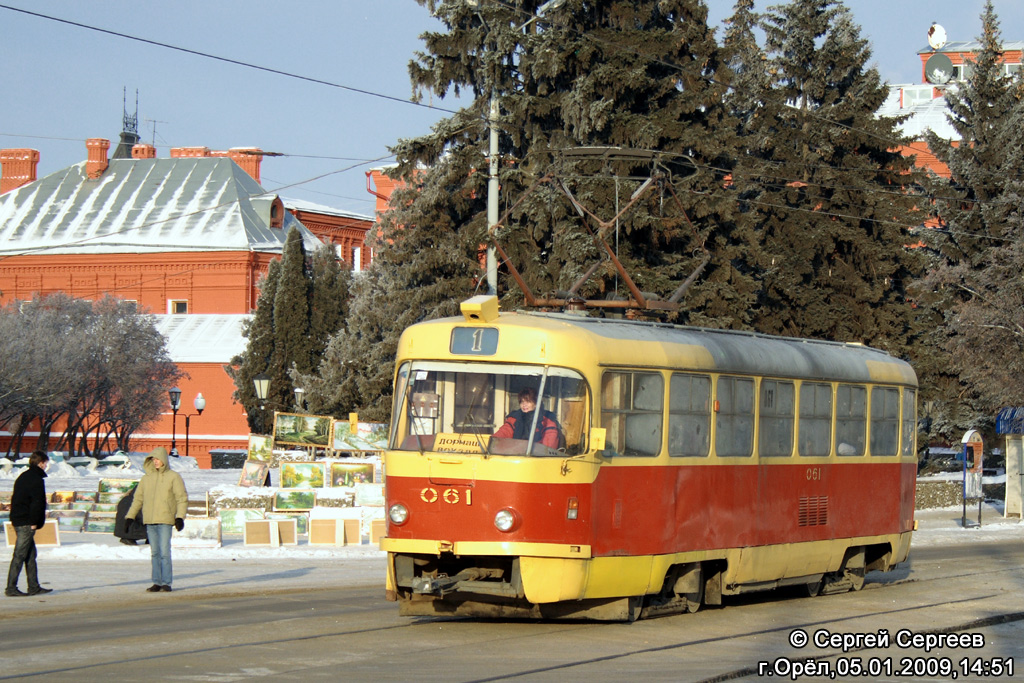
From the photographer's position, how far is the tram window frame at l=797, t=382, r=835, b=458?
52.3 feet

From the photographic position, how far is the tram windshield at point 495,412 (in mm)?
12195

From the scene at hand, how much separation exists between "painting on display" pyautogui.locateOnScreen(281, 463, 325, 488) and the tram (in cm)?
1460

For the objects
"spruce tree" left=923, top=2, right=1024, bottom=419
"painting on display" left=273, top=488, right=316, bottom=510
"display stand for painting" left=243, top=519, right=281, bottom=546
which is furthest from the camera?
"spruce tree" left=923, top=2, right=1024, bottom=419

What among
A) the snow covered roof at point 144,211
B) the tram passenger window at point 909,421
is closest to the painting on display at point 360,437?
the tram passenger window at point 909,421

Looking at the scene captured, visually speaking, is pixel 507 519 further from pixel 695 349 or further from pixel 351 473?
pixel 351 473

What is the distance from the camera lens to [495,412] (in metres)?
12.4

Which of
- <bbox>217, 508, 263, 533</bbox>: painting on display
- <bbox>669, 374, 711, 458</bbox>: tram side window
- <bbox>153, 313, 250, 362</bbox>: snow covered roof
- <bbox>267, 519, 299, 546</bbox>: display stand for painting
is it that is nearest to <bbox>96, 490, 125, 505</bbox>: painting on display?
<bbox>217, 508, 263, 533</bbox>: painting on display

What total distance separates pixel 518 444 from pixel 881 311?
1403 inches

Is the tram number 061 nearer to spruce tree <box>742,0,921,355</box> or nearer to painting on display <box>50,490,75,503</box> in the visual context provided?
painting on display <box>50,490,75,503</box>

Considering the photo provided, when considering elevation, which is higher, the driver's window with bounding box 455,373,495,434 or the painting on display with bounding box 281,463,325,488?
the driver's window with bounding box 455,373,495,434

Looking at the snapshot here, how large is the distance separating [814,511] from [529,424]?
5.26 metres

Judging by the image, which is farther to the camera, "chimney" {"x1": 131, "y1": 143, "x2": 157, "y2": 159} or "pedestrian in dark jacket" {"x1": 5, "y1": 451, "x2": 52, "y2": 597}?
"chimney" {"x1": 131, "y1": 143, "x2": 157, "y2": 159}

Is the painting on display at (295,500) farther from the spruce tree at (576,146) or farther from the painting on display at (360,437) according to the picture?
the painting on display at (360,437)

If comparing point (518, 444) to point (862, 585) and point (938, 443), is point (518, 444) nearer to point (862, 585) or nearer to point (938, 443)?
point (862, 585)
